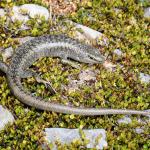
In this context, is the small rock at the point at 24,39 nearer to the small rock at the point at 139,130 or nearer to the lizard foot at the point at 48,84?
the lizard foot at the point at 48,84

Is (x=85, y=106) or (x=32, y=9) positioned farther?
(x=32, y=9)

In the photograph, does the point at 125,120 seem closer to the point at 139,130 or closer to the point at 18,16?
the point at 139,130

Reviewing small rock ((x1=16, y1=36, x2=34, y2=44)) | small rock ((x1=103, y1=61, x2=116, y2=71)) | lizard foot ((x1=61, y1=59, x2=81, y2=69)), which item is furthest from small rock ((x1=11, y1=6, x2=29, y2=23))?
small rock ((x1=103, y1=61, x2=116, y2=71))

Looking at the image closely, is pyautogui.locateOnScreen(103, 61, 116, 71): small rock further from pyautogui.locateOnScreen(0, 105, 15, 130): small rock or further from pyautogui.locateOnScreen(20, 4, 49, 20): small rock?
pyautogui.locateOnScreen(0, 105, 15, 130): small rock

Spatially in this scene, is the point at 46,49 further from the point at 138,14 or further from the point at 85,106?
the point at 138,14

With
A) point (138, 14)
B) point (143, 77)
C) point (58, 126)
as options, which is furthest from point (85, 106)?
point (138, 14)

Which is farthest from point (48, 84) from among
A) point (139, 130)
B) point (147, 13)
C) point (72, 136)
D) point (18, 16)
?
point (147, 13)

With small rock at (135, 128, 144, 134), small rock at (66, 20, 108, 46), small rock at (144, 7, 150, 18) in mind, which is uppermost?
small rock at (144, 7, 150, 18)
